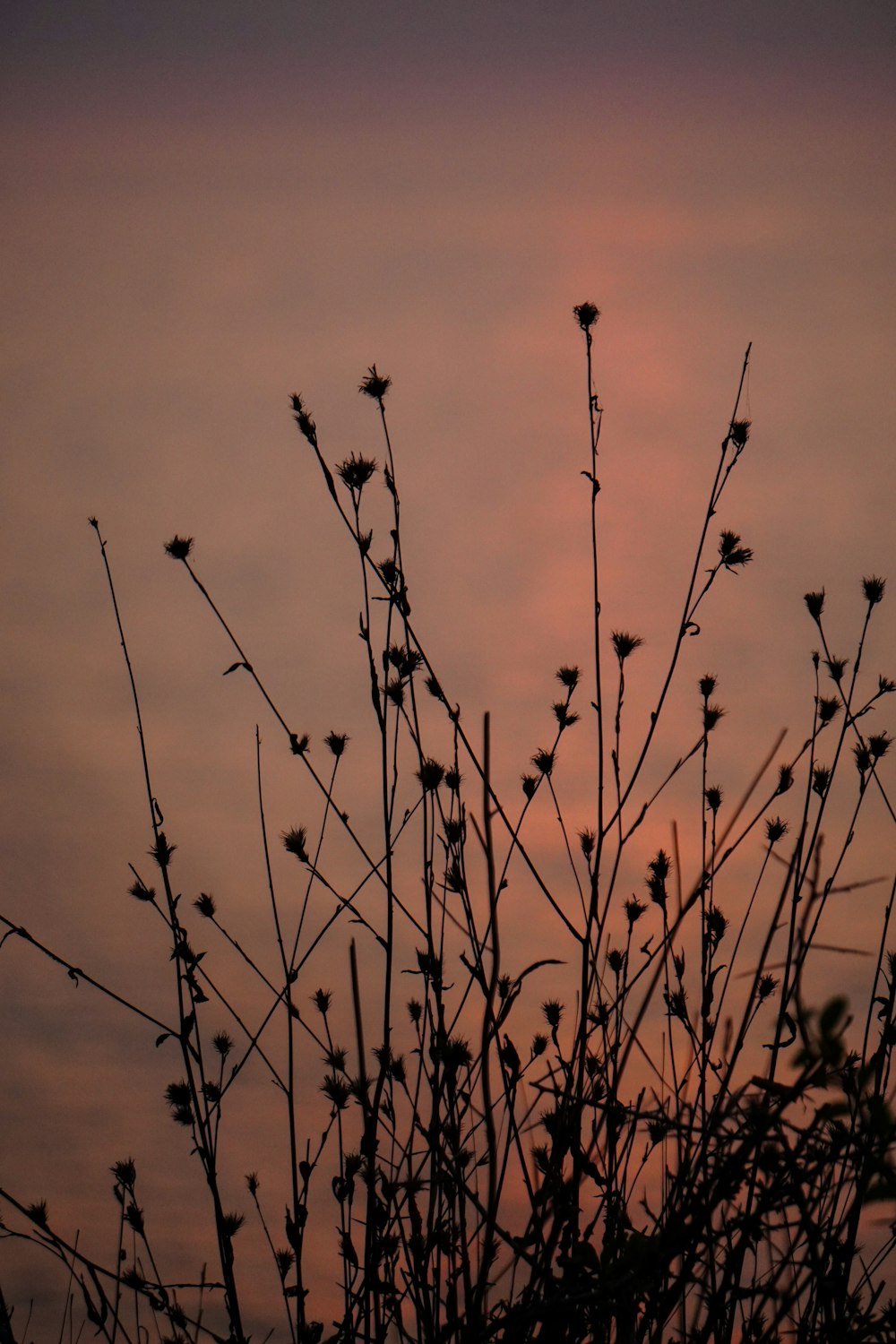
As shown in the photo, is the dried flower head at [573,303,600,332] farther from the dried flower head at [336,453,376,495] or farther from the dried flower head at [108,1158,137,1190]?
the dried flower head at [108,1158,137,1190]

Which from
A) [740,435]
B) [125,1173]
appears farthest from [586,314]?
A: [125,1173]

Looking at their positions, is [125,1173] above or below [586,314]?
below

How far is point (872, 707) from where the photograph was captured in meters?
3.29

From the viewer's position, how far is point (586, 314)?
11.2 ft

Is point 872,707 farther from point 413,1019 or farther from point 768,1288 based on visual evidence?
point 768,1288

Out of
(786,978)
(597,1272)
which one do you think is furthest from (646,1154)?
(786,978)

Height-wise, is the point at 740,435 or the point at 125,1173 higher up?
the point at 740,435

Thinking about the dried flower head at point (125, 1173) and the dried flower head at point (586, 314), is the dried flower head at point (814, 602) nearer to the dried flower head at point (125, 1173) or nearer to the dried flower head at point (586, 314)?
the dried flower head at point (586, 314)

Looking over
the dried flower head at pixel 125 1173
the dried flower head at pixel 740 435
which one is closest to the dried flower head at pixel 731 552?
the dried flower head at pixel 740 435

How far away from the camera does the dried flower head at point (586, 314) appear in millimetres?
3398

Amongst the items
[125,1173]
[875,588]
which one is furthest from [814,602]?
[125,1173]

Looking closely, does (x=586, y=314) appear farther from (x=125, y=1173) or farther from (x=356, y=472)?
(x=125, y=1173)

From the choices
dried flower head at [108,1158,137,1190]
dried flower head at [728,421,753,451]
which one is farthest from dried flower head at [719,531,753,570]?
dried flower head at [108,1158,137,1190]

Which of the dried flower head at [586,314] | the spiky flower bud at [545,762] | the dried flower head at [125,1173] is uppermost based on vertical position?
the dried flower head at [586,314]
